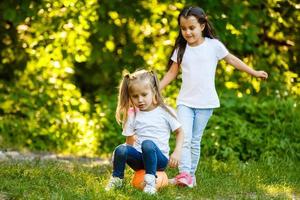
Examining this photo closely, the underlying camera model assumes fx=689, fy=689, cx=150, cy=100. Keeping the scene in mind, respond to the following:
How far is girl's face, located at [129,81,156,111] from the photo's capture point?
204 inches

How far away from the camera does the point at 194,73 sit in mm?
5539

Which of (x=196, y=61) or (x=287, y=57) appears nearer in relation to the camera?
(x=196, y=61)

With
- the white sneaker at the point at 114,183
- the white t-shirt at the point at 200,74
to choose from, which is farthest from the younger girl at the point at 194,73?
the white sneaker at the point at 114,183

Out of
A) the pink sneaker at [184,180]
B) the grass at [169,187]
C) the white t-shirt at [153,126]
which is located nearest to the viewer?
the grass at [169,187]

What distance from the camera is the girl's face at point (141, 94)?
204 inches

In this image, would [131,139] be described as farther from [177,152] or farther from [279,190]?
[279,190]

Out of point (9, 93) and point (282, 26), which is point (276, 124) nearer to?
point (282, 26)

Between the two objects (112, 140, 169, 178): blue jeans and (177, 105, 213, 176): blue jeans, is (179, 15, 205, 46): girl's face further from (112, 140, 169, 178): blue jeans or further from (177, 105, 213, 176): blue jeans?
(112, 140, 169, 178): blue jeans

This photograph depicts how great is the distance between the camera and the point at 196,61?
552cm

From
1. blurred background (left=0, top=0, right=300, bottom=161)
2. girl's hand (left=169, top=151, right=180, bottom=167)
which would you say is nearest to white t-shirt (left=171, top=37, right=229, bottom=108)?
girl's hand (left=169, top=151, right=180, bottom=167)

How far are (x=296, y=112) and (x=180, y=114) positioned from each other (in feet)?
8.61

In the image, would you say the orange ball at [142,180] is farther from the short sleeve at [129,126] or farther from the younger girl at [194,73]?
the short sleeve at [129,126]

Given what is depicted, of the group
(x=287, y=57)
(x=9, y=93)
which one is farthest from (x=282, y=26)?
(x=9, y=93)

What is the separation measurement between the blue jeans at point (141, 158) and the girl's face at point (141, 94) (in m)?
0.31
